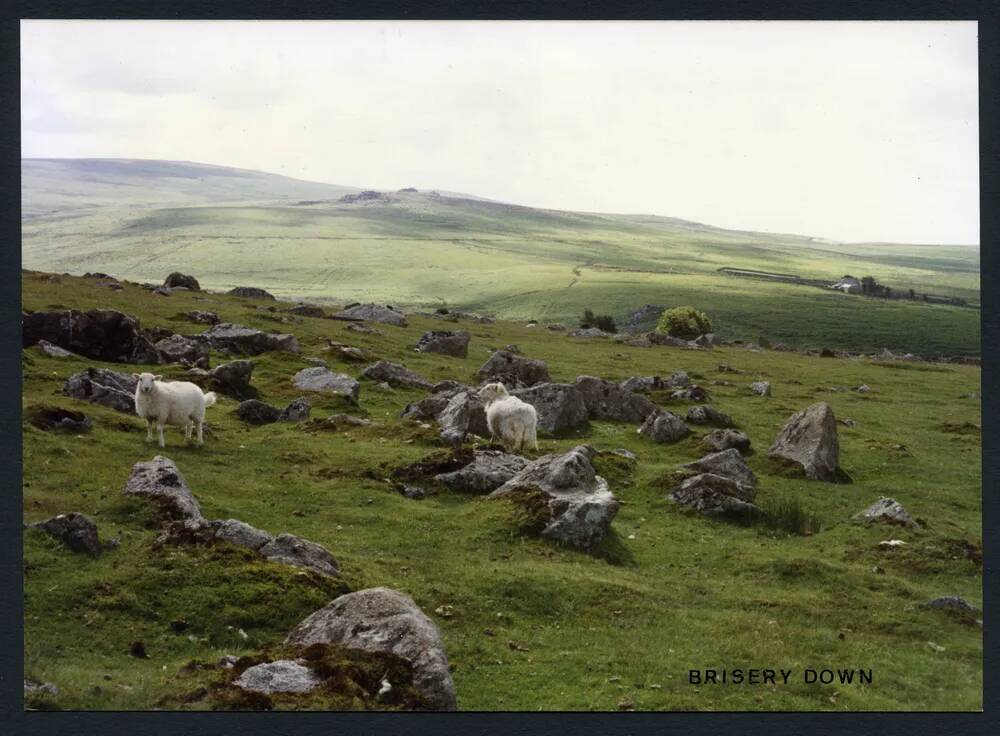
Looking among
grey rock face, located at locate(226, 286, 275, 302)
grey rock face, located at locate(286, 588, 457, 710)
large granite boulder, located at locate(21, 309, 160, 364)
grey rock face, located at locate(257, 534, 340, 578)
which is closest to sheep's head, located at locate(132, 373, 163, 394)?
grey rock face, located at locate(257, 534, 340, 578)

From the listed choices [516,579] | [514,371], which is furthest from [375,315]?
[516,579]

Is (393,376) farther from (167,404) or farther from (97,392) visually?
(167,404)

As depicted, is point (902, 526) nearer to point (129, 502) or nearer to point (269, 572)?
point (269, 572)

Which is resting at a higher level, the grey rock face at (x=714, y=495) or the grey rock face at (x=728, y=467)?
the grey rock face at (x=728, y=467)

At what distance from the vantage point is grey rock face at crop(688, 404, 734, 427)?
4381cm

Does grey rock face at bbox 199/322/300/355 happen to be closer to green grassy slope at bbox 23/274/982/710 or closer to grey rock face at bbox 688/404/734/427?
green grassy slope at bbox 23/274/982/710

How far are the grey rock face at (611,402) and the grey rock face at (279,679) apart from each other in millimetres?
27126

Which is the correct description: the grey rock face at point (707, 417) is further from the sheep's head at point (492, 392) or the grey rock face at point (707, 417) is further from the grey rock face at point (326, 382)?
the grey rock face at point (326, 382)

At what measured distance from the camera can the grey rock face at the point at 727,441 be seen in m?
37.8

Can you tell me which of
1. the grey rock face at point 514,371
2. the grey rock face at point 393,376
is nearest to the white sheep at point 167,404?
the grey rock face at point 393,376

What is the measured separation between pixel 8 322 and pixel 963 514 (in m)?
30.0

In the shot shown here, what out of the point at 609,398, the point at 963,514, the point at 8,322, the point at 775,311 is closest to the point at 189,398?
the point at 8,322

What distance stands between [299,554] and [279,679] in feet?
14.8

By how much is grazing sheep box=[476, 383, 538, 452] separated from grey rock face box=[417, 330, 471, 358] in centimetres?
2957
